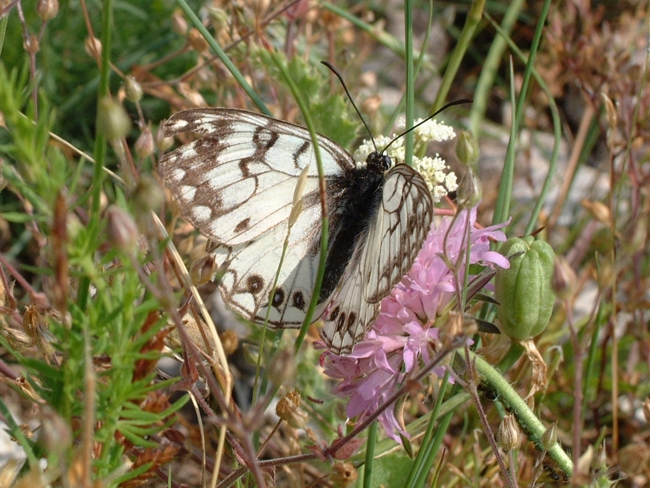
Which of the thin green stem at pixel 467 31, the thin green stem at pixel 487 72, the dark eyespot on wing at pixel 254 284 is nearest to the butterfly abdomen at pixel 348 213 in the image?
the dark eyespot on wing at pixel 254 284

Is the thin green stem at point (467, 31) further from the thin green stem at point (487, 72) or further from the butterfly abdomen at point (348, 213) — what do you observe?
the thin green stem at point (487, 72)

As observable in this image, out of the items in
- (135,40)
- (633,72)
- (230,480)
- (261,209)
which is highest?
(633,72)

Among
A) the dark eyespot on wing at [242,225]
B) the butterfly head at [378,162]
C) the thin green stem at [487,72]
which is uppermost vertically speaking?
the thin green stem at [487,72]

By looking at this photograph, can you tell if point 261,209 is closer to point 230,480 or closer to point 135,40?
point 230,480

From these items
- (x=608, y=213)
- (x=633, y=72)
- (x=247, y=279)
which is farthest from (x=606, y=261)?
(x=633, y=72)

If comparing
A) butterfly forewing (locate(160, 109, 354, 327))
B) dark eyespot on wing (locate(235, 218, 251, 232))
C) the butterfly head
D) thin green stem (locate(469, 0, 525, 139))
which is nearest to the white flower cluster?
the butterfly head

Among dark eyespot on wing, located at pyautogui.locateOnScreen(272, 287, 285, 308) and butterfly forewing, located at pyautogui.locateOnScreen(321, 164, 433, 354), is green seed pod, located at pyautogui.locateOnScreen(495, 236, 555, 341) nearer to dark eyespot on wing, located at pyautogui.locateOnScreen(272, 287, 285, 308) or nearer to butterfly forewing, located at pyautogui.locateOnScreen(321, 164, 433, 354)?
butterfly forewing, located at pyautogui.locateOnScreen(321, 164, 433, 354)

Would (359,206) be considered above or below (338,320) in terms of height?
above
